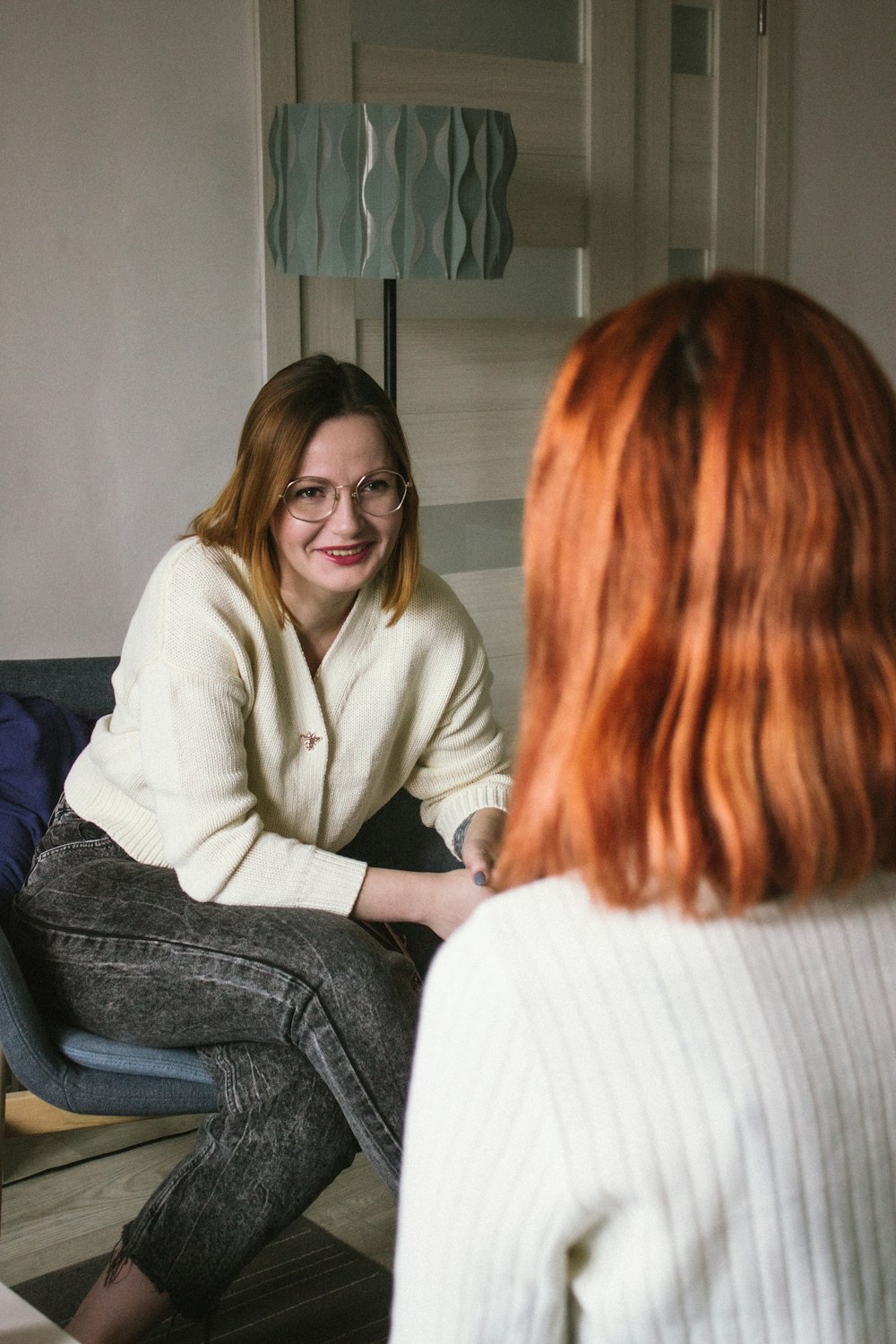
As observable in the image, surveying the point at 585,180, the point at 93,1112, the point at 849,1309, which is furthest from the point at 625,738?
the point at 585,180

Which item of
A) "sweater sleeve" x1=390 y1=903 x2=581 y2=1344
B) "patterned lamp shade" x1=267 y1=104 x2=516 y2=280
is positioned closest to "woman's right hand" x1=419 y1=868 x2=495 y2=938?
"sweater sleeve" x1=390 y1=903 x2=581 y2=1344

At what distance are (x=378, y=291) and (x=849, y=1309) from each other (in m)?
2.50

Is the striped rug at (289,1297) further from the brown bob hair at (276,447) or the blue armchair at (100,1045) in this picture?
the brown bob hair at (276,447)

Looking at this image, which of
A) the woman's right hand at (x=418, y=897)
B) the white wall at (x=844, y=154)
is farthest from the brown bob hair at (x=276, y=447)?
the white wall at (x=844, y=154)

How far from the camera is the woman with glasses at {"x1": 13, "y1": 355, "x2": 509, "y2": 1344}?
4.58 ft

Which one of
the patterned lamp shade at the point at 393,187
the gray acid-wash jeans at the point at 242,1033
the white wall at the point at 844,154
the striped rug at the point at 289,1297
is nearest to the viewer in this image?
the gray acid-wash jeans at the point at 242,1033

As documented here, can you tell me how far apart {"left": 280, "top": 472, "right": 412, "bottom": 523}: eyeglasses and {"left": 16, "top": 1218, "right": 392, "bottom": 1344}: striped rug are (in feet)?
3.26

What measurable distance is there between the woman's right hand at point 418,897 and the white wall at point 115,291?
1.24 m

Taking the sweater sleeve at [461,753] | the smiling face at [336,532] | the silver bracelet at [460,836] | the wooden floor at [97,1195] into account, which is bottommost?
the wooden floor at [97,1195]

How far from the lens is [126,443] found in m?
2.58

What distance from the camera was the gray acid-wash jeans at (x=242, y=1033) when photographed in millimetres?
1384

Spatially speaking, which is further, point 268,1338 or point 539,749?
point 268,1338

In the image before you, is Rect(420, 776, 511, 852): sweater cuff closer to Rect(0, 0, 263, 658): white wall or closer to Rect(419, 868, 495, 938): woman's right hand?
Rect(419, 868, 495, 938): woman's right hand

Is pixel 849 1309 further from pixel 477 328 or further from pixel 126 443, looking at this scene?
pixel 477 328
